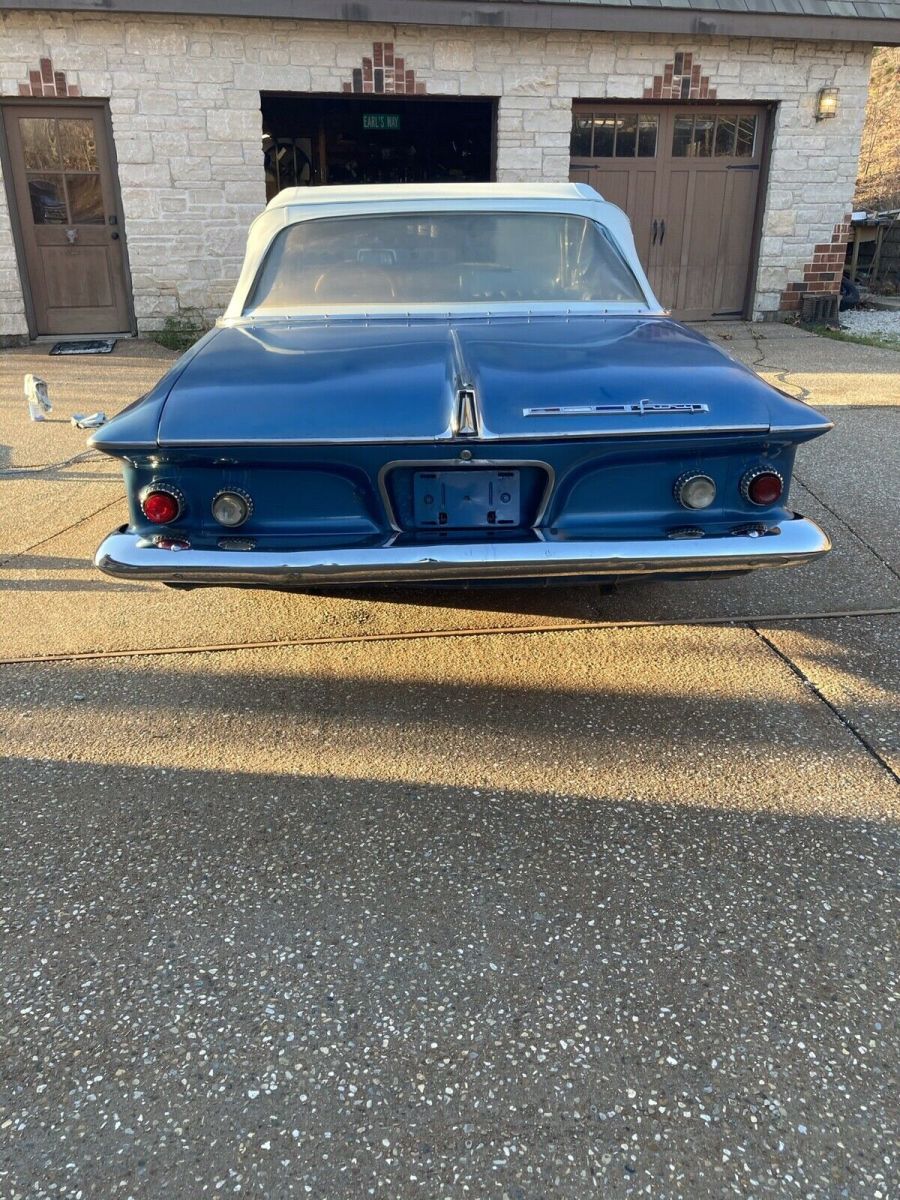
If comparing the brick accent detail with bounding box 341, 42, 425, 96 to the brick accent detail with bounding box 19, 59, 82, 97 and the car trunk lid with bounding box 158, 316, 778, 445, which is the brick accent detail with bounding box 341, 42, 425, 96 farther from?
the car trunk lid with bounding box 158, 316, 778, 445

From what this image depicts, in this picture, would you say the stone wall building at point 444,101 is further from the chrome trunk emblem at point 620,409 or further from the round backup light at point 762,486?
the round backup light at point 762,486

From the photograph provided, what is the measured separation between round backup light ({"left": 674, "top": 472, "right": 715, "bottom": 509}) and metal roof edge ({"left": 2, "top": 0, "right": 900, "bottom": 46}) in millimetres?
8806

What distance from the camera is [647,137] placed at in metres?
11.1

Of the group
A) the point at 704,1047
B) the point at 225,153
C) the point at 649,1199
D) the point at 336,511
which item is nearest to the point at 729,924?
the point at 704,1047

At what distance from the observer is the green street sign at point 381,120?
1412cm

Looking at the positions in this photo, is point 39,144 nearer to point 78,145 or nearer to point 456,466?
point 78,145

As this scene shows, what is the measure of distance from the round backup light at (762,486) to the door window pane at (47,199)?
31.7 ft

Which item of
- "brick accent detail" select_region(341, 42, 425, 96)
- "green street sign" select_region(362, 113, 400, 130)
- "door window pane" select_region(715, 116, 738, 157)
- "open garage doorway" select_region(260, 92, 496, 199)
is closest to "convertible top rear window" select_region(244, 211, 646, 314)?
"brick accent detail" select_region(341, 42, 425, 96)

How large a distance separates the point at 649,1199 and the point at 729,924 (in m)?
0.74

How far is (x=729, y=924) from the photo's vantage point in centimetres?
222

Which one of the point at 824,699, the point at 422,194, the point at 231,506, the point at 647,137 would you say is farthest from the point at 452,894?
the point at 647,137

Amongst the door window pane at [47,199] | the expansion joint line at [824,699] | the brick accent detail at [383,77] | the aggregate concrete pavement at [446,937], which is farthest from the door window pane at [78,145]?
the expansion joint line at [824,699]

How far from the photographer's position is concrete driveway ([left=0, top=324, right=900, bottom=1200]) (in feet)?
5.65

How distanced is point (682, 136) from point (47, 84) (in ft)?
23.5
